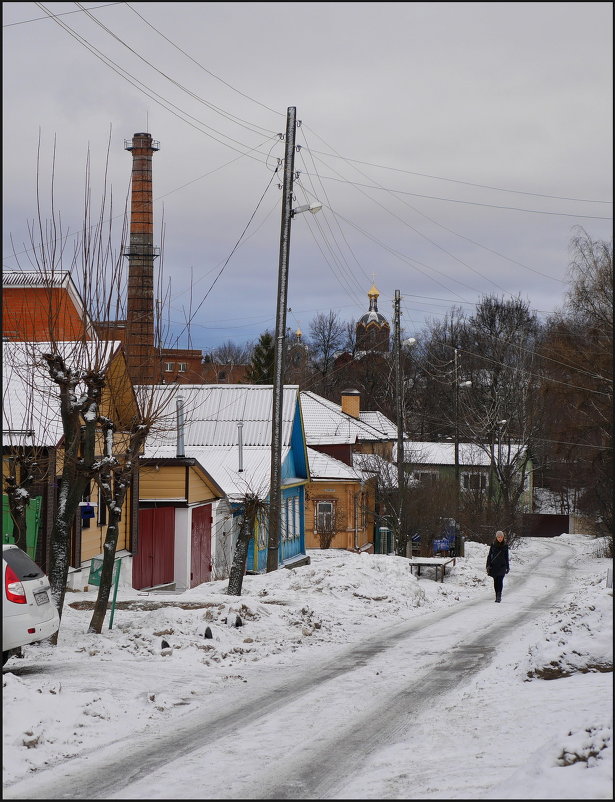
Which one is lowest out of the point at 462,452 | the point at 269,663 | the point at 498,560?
the point at 269,663

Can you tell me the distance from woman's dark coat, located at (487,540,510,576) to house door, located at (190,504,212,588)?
29.9 ft

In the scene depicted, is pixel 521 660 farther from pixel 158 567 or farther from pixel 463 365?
pixel 463 365

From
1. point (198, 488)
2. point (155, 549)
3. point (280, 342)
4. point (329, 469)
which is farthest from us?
point (329, 469)

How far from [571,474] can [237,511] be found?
79.2 ft

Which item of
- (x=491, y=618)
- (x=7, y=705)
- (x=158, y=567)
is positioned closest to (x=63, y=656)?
(x=7, y=705)

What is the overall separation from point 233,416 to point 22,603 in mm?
24318

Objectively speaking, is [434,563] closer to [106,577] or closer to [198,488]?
[198,488]

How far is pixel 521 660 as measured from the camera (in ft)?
38.0

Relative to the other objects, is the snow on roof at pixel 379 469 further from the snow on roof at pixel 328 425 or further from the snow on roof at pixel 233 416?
the snow on roof at pixel 233 416

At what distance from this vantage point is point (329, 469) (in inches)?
1754

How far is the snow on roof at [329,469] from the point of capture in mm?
43938

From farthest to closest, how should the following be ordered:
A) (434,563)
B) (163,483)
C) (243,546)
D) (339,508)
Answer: (339,508) < (434,563) < (163,483) < (243,546)

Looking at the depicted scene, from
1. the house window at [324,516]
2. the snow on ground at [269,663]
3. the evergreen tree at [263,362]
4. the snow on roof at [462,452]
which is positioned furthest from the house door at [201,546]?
the evergreen tree at [263,362]

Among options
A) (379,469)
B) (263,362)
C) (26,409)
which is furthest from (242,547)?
(263,362)
